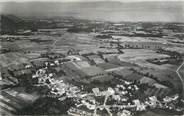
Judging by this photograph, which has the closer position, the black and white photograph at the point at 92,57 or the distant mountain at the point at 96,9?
the black and white photograph at the point at 92,57

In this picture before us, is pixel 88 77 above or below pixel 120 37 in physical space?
A: below

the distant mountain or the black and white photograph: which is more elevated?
the distant mountain

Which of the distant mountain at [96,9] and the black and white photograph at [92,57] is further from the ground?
the distant mountain at [96,9]

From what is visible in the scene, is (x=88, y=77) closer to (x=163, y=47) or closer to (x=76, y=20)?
(x=76, y=20)

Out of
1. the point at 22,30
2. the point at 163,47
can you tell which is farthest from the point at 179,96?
the point at 22,30

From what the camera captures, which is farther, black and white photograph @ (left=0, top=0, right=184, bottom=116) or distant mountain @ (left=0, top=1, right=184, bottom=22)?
distant mountain @ (left=0, top=1, right=184, bottom=22)
